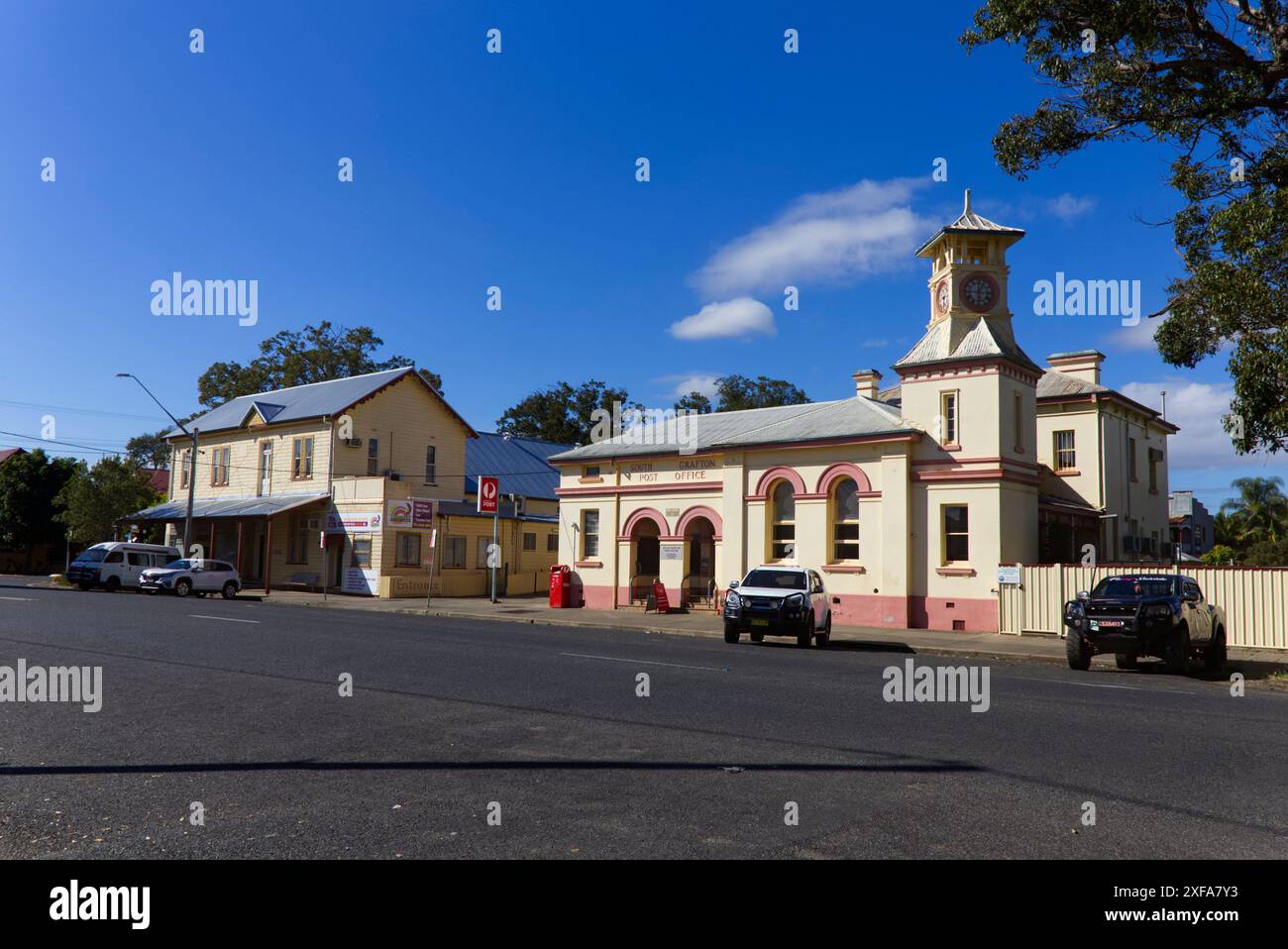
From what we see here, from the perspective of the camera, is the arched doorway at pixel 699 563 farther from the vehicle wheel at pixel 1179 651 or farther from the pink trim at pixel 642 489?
the vehicle wheel at pixel 1179 651

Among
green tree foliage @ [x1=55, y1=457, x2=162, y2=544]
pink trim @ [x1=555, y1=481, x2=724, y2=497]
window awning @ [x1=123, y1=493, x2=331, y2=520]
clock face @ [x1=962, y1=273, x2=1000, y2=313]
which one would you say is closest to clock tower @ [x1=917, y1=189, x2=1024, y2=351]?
clock face @ [x1=962, y1=273, x2=1000, y2=313]

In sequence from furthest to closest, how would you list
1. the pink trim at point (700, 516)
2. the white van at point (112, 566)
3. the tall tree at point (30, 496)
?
1. the tall tree at point (30, 496)
2. the white van at point (112, 566)
3. the pink trim at point (700, 516)

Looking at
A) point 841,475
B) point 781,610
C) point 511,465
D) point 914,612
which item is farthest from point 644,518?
point 511,465

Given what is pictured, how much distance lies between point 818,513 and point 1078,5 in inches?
605

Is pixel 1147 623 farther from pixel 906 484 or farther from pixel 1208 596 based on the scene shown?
pixel 906 484

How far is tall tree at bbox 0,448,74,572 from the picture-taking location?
58.0m

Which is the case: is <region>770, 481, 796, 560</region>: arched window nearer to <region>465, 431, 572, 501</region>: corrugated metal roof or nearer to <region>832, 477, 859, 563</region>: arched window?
<region>832, 477, 859, 563</region>: arched window

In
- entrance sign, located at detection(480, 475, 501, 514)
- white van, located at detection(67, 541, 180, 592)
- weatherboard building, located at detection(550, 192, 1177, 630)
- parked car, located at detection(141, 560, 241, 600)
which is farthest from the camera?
white van, located at detection(67, 541, 180, 592)

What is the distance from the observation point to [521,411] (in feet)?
239

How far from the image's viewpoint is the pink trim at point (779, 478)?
28180mm

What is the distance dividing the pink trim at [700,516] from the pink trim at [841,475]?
12.0 ft

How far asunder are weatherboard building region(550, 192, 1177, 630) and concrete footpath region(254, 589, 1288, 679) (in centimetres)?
166

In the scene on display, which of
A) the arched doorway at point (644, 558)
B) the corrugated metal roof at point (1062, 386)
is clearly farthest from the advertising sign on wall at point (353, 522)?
the corrugated metal roof at point (1062, 386)
